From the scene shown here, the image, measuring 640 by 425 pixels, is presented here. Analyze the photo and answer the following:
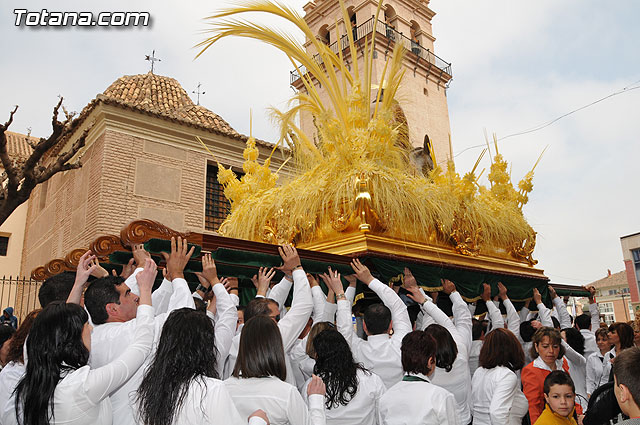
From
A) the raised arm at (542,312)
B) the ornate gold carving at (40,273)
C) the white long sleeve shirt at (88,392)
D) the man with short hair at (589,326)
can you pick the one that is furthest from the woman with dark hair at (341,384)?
the raised arm at (542,312)

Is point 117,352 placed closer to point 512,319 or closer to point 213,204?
point 512,319

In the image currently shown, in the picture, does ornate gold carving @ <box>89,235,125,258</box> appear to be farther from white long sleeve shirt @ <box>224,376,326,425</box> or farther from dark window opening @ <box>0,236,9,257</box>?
dark window opening @ <box>0,236,9,257</box>

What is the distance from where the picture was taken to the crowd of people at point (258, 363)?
A: 2.19 m

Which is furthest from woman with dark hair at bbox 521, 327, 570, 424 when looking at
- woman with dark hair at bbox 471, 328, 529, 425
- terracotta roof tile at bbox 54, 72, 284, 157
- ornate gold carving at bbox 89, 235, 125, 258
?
terracotta roof tile at bbox 54, 72, 284, 157

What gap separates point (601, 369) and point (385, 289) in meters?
2.90

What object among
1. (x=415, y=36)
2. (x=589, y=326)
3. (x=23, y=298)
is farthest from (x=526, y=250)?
(x=415, y=36)

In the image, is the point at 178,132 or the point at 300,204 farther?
the point at 178,132

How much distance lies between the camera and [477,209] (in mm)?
6172

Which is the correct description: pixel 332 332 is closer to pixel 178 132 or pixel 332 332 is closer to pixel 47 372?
pixel 47 372

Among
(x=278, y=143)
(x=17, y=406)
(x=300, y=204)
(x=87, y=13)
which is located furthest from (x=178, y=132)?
(x=17, y=406)

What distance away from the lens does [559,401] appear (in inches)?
127

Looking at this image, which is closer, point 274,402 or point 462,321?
point 274,402

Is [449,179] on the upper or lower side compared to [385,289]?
upper

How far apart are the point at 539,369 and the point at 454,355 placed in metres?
0.81
